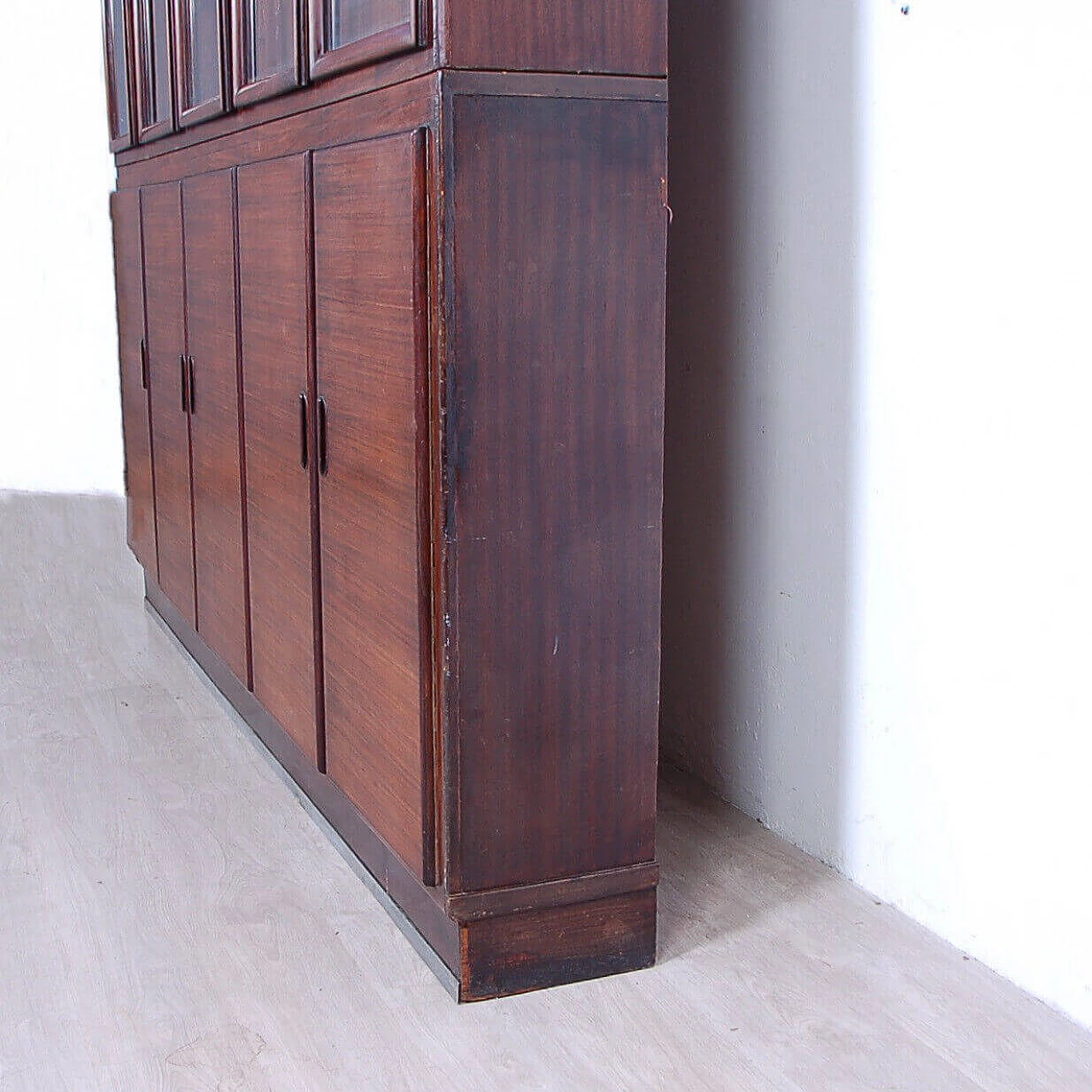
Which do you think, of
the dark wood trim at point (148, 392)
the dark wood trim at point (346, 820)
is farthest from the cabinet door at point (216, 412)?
the dark wood trim at point (148, 392)

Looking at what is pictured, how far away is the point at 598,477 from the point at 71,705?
205 centimetres

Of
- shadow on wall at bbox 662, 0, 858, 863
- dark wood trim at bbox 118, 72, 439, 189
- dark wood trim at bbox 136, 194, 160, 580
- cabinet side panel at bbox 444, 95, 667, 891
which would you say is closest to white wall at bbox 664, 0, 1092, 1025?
shadow on wall at bbox 662, 0, 858, 863

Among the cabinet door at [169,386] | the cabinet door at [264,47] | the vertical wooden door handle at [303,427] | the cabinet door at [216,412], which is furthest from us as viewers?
the cabinet door at [169,386]

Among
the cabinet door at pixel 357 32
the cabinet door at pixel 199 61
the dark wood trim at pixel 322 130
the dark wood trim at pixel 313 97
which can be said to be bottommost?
the dark wood trim at pixel 322 130

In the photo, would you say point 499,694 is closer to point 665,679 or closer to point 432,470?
point 432,470

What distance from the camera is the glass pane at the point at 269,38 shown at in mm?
2523

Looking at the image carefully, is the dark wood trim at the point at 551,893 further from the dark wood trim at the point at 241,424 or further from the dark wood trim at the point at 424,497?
the dark wood trim at the point at 241,424

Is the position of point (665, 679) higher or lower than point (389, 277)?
lower

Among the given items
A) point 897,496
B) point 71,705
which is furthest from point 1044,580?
point 71,705

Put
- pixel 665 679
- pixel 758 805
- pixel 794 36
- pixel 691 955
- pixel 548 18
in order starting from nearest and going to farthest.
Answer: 1. pixel 548 18
2. pixel 691 955
3. pixel 794 36
4. pixel 758 805
5. pixel 665 679

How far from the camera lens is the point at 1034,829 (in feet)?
7.22

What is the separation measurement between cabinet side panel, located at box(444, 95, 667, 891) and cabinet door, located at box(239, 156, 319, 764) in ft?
1.98

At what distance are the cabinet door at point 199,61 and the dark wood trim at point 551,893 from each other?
170 centimetres

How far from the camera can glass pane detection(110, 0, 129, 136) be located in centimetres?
390
